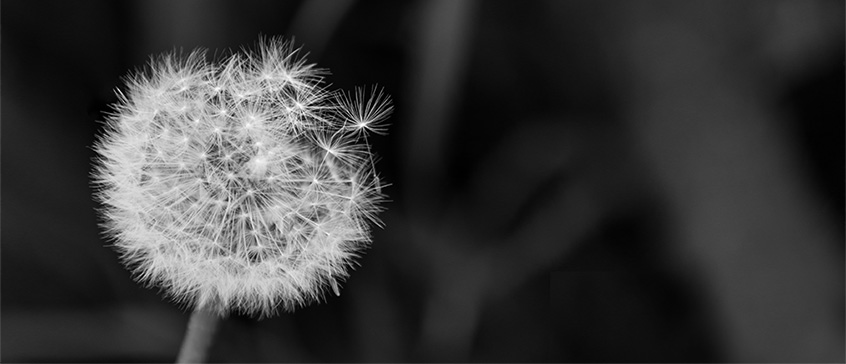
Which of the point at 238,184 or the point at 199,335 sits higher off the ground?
the point at 238,184

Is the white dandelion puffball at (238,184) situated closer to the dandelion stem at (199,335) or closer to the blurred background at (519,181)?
the dandelion stem at (199,335)

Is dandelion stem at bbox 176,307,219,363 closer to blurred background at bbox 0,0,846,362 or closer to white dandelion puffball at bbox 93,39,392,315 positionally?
white dandelion puffball at bbox 93,39,392,315

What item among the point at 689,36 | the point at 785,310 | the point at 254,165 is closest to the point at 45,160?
the point at 254,165

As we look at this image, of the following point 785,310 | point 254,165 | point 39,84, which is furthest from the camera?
point 39,84

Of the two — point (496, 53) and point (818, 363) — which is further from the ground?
point (496, 53)

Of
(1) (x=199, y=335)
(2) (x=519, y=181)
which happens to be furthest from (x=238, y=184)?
(2) (x=519, y=181)

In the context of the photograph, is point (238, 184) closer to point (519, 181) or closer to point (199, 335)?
point (199, 335)

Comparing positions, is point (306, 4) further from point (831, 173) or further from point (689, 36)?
point (831, 173)
